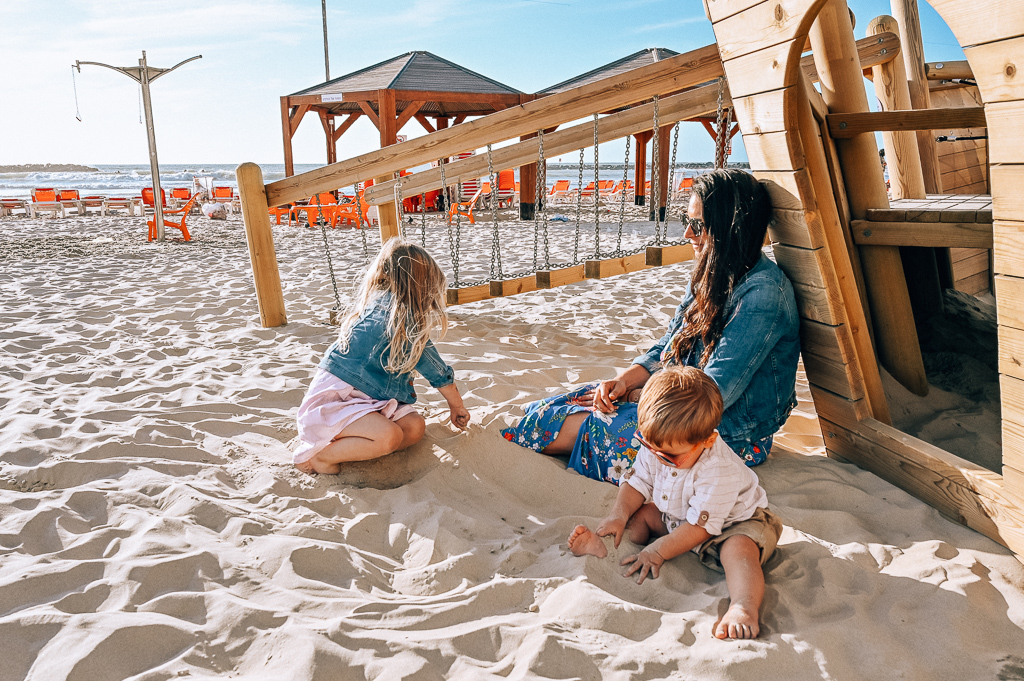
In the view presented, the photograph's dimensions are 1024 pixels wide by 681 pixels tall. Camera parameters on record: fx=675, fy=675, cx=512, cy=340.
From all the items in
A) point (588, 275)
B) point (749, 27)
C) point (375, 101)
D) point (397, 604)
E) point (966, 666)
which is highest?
point (375, 101)

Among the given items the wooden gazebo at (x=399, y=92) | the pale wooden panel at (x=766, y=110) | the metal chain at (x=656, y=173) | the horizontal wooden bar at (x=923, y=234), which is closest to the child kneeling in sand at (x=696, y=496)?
the pale wooden panel at (x=766, y=110)

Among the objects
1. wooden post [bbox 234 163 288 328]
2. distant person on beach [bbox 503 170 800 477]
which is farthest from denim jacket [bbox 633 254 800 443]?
wooden post [bbox 234 163 288 328]

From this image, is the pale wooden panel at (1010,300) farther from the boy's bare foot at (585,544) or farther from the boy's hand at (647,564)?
the boy's bare foot at (585,544)

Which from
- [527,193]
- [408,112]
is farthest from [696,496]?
[527,193]

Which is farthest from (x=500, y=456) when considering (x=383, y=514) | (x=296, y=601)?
(x=296, y=601)

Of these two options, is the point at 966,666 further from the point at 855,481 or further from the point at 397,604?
the point at 397,604

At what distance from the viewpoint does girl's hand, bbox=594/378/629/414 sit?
2703 mm

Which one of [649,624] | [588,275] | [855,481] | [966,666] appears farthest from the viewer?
[588,275]

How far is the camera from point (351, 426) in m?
2.74

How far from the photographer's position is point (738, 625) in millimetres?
1688

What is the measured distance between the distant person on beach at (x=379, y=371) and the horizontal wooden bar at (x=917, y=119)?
74.8 inches

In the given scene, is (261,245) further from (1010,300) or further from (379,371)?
(1010,300)

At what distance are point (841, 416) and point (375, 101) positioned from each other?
1256 cm

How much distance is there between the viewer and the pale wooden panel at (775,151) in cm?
258
